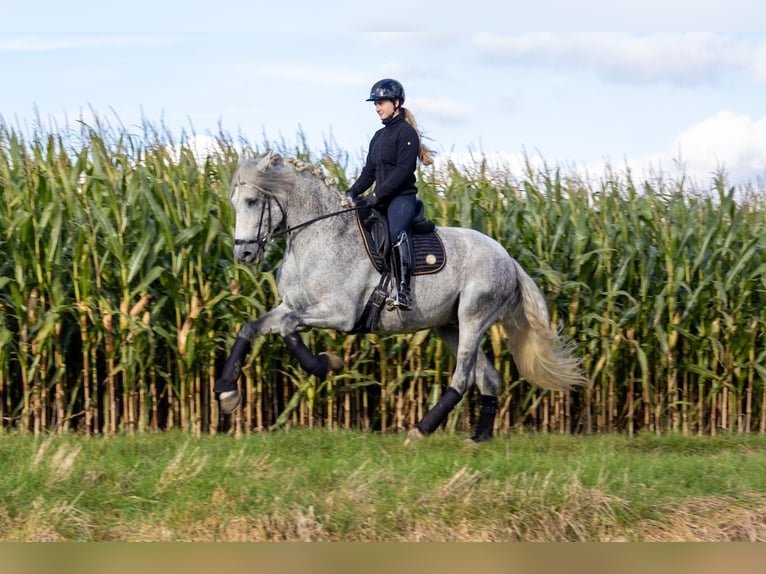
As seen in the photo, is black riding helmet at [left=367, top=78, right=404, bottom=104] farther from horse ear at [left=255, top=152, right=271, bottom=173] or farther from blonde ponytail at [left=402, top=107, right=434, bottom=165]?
horse ear at [left=255, top=152, right=271, bottom=173]

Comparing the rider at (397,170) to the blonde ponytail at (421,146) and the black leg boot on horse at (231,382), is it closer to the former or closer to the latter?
the blonde ponytail at (421,146)

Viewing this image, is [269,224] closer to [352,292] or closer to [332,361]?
[352,292]

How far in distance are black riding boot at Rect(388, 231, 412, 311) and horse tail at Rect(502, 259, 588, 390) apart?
1.36 m

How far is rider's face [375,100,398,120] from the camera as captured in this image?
880 cm

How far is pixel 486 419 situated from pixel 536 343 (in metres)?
0.84

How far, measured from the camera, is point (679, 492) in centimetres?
757

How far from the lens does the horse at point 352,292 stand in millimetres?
8375

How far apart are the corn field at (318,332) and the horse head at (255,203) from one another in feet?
4.45

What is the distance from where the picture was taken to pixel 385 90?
877 centimetres

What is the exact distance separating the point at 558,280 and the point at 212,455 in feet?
13.0

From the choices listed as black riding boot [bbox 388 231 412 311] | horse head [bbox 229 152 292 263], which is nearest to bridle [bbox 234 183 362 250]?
horse head [bbox 229 152 292 263]

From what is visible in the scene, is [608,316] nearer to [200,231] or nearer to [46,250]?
[200,231]

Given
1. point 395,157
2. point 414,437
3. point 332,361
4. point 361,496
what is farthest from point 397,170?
point 361,496

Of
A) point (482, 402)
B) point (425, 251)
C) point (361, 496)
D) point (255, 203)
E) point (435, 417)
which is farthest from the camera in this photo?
point (482, 402)
